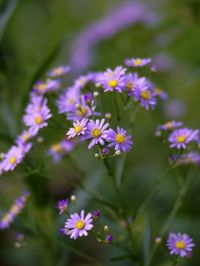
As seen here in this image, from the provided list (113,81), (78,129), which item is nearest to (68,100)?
(113,81)

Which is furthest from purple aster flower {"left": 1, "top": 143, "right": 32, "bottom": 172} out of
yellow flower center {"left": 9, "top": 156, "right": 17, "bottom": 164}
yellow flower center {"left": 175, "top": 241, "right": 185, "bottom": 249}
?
yellow flower center {"left": 175, "top": 241, "right": 185, "bottom": 249}

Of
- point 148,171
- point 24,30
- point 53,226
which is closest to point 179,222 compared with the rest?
point 148,171

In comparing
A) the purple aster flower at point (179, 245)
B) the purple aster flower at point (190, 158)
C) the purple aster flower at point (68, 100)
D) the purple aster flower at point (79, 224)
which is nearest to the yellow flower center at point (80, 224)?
the purple aster flower at point (79, 224)

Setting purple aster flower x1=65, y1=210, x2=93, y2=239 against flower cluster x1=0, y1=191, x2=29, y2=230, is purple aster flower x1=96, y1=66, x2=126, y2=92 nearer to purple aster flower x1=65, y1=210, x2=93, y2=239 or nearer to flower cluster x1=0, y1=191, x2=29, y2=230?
purple aster flower x1=65, y1=210, x2=93, y2=239

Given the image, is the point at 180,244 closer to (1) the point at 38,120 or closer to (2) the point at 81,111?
(2) the point at 81,111

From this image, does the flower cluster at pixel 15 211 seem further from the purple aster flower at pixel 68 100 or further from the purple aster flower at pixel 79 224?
the purple aster flower at pixel 79 224

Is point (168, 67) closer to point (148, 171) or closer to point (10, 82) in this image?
point (148, 171)
